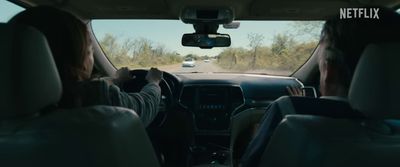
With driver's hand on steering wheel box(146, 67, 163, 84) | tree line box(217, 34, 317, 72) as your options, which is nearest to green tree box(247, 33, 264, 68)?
tree line box(217, 34, 317, 72)

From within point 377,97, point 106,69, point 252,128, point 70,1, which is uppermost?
point 70,1

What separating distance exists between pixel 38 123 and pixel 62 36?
1.57ft

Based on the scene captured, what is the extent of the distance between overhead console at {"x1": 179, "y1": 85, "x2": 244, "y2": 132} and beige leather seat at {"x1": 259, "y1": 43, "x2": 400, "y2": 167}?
394 centimetres

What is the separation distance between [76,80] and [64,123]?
1.21ft

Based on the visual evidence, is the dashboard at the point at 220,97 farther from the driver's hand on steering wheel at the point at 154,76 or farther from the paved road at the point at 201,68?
the driver's hand on steering wheel at the point at 154,76

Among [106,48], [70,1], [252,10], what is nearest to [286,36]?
[252,10]

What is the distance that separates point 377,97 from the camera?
2236 mm

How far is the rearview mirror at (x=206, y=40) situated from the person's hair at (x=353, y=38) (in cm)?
293

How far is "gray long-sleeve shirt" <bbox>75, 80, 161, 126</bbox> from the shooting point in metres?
2.59

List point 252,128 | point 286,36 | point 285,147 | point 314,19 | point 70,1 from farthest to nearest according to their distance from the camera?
point 286,36, point 314,19, point 70,1, point 252,128, point 285,147

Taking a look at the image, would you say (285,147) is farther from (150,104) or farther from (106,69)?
(106,69)

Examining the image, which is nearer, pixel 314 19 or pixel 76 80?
pixel 76 80

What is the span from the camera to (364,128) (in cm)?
235

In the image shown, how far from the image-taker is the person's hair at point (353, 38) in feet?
8.21
